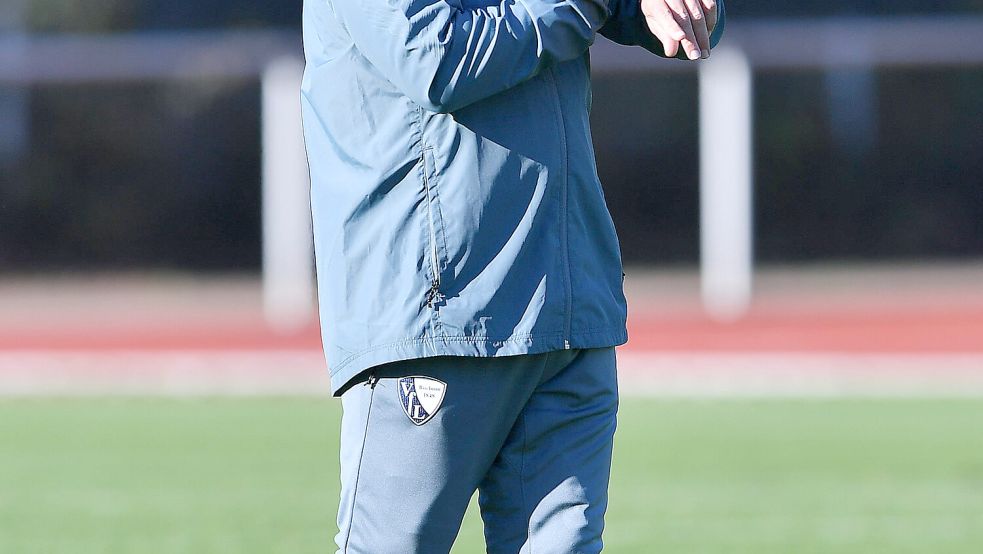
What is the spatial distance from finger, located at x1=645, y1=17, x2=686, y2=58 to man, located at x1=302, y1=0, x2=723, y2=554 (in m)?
0.13

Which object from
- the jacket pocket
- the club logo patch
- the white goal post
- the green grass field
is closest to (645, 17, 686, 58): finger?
the jacket pocket

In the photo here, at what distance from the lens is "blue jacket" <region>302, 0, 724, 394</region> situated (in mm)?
2143

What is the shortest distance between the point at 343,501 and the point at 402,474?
0.13 m

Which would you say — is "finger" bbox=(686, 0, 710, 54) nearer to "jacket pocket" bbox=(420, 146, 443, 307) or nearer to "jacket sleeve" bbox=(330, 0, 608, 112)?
"jacket sleeve" bbox=(330, 0, 608, 112)

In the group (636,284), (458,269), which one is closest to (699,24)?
(458,269)

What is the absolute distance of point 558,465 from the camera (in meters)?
2.27

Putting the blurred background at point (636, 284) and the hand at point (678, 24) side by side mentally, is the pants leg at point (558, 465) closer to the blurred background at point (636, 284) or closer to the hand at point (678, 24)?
the hand at point (678, 24)

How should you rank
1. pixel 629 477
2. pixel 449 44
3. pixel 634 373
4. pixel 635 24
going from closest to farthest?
pixel 449 44 < pixel 635 24 < pixel 629 477 < pixel 634 373

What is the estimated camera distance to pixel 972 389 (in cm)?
984

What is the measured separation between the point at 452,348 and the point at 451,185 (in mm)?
245

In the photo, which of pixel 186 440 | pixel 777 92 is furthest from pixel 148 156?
pixel 186 440

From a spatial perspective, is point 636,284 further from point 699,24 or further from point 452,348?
point 452,348

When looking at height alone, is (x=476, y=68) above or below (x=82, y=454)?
above

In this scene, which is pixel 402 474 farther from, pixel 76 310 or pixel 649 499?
pixel 76 310
